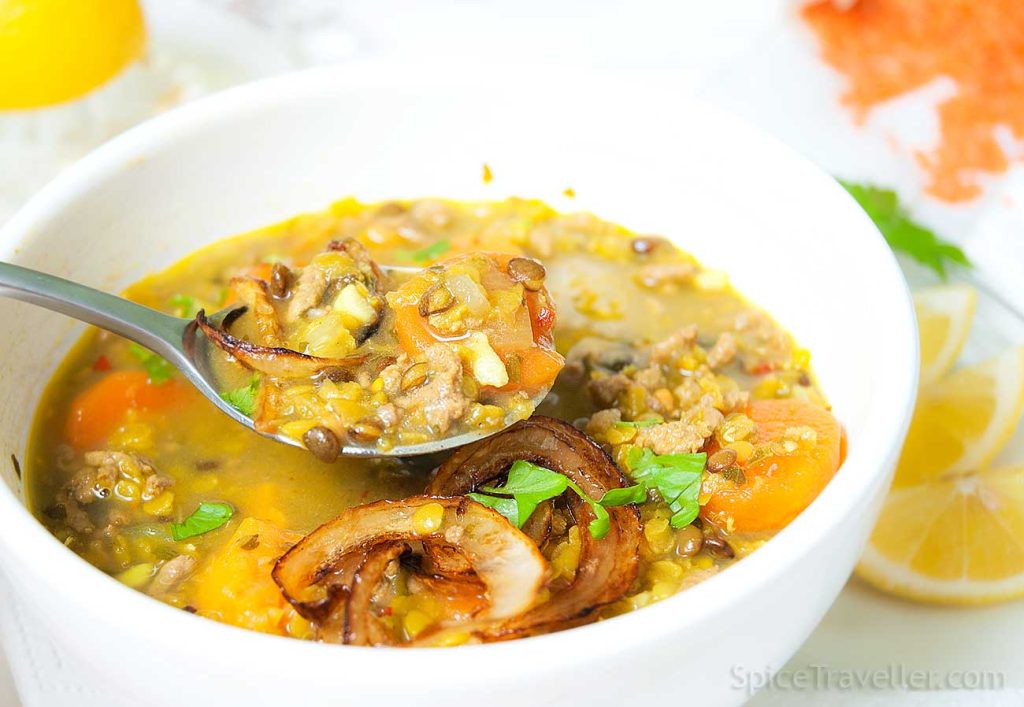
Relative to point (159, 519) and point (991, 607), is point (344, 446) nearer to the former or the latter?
point (159, 519)

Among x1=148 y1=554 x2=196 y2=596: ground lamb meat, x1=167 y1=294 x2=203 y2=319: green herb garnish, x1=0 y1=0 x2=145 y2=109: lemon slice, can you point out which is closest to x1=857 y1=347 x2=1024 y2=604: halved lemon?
x1=148 y1=554 x2=196 y2=596: ground lamb meat

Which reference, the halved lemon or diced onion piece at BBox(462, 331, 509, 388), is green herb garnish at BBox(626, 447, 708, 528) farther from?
the halved lemon

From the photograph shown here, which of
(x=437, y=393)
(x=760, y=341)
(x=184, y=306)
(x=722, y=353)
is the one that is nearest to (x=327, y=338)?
(x=437, y=393)

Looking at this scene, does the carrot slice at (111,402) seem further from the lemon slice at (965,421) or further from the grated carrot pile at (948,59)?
the grated carrot pile at (948,59)

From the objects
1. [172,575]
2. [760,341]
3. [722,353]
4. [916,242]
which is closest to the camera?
[172,575]

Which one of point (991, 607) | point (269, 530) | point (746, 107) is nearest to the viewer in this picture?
point (269, 530)

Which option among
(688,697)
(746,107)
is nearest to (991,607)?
(688,697)

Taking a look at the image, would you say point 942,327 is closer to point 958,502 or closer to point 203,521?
point 958,502
